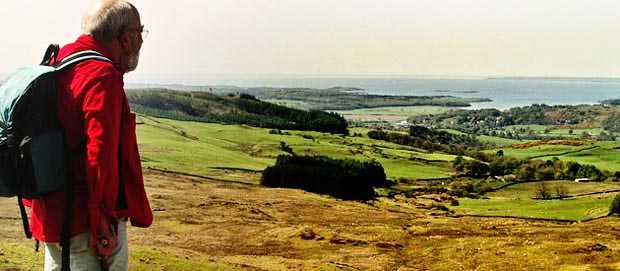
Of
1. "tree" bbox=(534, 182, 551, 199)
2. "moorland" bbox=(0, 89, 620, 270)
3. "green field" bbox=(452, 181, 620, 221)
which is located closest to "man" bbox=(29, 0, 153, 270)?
"moorland" bbox=(0, 89, 620, 270)

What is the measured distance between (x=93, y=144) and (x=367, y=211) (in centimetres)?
4409

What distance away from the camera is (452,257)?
2878 centimetres

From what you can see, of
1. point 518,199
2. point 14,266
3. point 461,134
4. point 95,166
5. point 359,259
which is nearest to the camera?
point 95,166

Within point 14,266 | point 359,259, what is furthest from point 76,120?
point 359,259

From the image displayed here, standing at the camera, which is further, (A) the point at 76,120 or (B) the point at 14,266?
(B) the point at 14,266

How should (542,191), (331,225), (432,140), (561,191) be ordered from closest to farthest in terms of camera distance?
(331,225) < (561,191) < (542,191) < (432,140)

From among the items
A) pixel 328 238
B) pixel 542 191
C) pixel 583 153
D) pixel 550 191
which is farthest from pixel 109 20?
pixel 583 153

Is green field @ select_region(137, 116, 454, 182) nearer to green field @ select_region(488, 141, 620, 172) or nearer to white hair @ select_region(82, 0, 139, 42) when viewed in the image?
green field @ select_region(488, 141, 620, 172)

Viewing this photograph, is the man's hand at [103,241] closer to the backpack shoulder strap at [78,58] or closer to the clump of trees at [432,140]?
the backpack shoulder strap at [78,58]

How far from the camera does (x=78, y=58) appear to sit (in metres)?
4.56

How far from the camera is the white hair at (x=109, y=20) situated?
4.74 m

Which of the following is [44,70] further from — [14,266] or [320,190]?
[320,190]

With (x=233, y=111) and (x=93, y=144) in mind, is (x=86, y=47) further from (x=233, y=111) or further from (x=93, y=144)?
(x=233, y=111)

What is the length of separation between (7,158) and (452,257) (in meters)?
26.6
